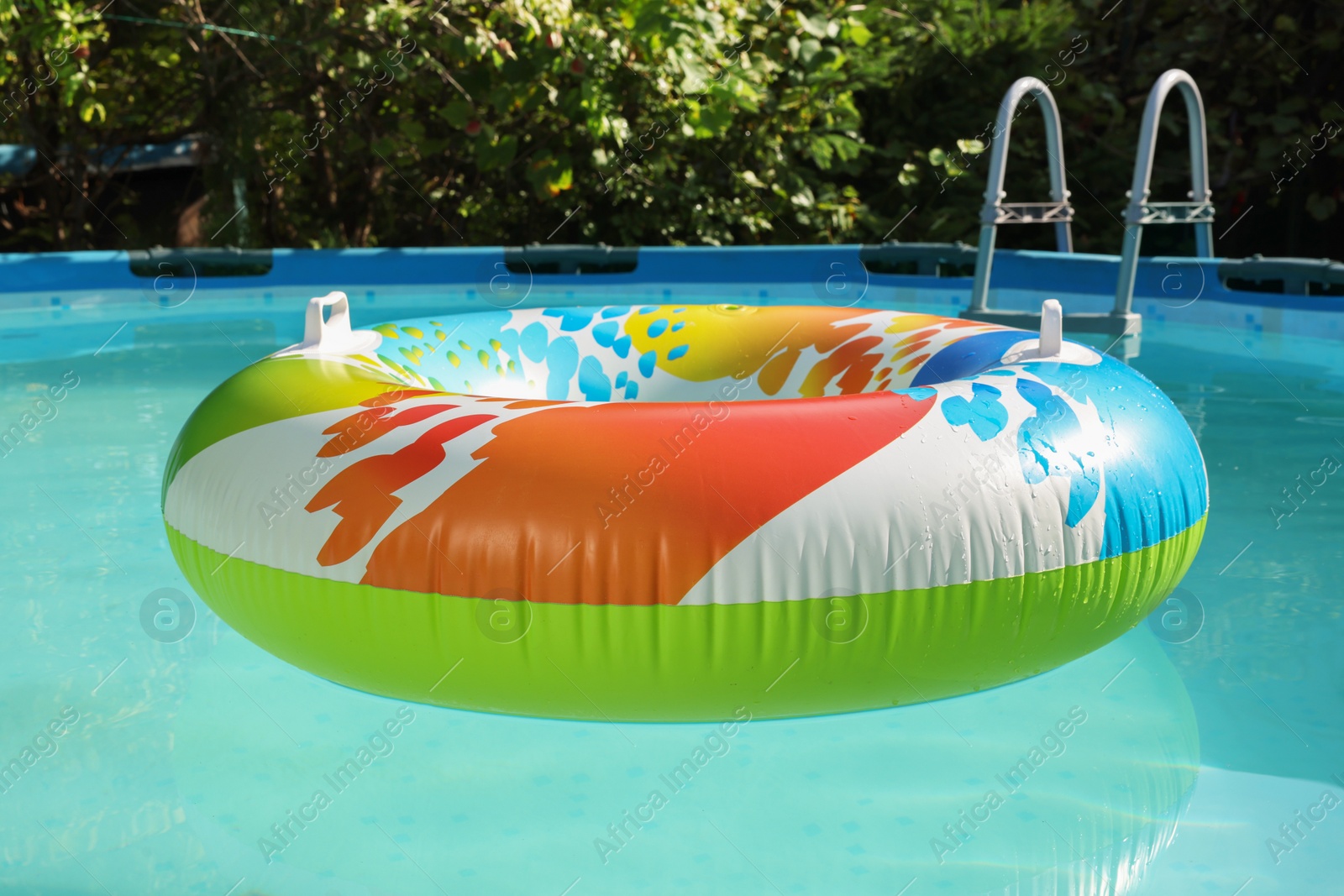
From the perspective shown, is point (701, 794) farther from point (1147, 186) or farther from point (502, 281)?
point (502, 281)

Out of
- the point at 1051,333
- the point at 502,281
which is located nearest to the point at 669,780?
the point at 1051,333

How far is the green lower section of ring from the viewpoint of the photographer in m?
1.65

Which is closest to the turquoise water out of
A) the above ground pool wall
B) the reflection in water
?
the reflection in water

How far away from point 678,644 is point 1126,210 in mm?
4108

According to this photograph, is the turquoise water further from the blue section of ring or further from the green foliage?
the green foliage

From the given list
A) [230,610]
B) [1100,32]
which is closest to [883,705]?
[230,610]

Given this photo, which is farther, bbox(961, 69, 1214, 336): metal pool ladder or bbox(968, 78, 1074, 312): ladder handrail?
bbox(968, 78, 1074, 312): ladder handrail

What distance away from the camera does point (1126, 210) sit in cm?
507

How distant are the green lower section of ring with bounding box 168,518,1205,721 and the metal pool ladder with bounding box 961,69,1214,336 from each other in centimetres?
333

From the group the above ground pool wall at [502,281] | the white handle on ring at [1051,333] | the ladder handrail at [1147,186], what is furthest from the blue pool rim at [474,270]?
the white handle on ring at [1051,333]

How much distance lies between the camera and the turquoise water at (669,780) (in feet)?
5.14

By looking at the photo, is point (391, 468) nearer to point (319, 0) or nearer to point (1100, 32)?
point (319, 0)

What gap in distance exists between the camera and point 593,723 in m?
1.94

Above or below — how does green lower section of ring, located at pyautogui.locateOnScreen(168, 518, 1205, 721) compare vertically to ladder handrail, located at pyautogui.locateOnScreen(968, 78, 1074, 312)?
below
